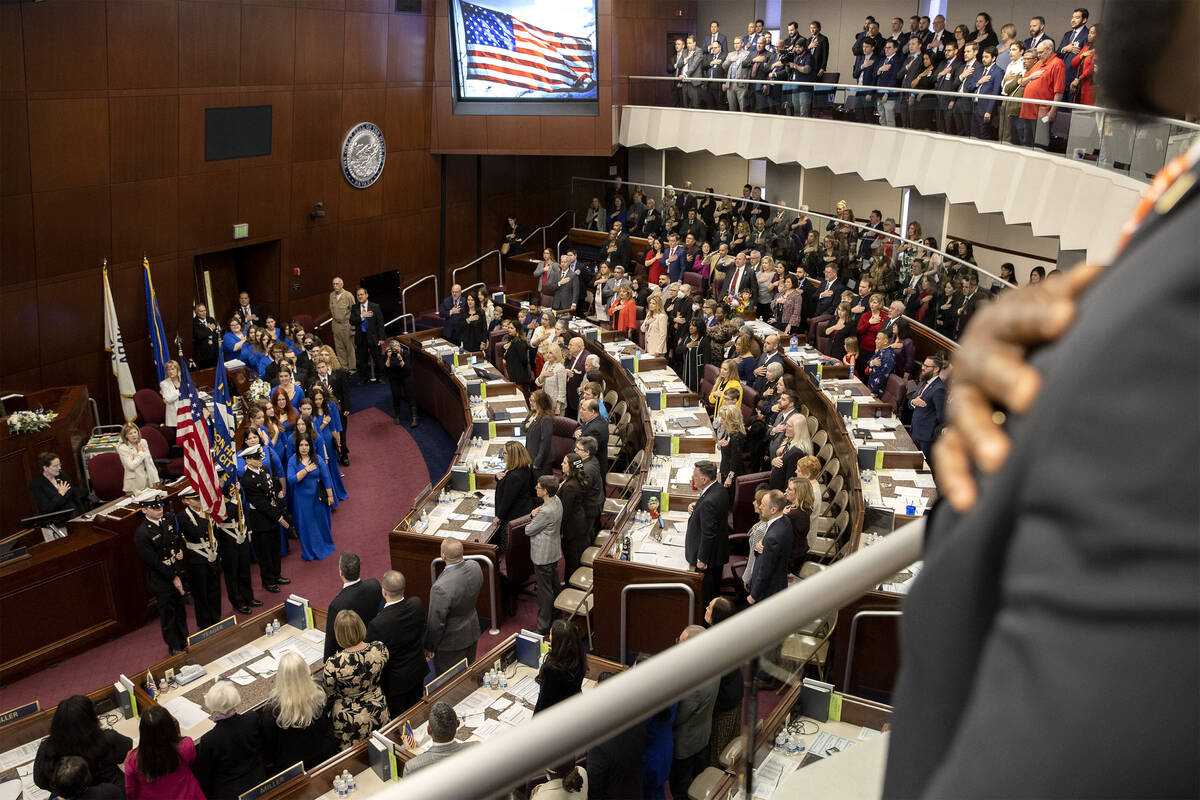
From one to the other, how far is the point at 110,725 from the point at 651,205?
14.1m

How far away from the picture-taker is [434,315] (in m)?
18.7

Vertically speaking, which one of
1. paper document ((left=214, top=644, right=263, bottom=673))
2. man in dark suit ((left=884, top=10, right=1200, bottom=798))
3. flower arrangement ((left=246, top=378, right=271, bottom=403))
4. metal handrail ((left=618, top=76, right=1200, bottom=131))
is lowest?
paper document ((left=214, top=644, right=263, bottom=673))

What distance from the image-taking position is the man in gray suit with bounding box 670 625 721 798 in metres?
1.11

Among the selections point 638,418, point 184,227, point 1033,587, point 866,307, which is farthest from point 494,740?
point 184,227

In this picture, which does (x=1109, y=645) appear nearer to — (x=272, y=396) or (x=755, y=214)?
(x=272, y=396)

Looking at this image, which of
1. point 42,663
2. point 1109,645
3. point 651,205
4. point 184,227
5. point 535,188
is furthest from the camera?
point 535,188

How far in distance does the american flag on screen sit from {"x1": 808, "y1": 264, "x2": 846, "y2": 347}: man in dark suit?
21.5 feet

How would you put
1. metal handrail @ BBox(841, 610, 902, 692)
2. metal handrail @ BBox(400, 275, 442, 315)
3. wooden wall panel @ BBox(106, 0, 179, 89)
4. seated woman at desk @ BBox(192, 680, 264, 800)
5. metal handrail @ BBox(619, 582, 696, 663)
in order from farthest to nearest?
metal handrail @ BBox(400, 275, 442, 315), wooden wall panel @ BBox(106, 0, 179, 89), metal handrail @ BBox(619, 582, 696, 663), seated woman at desk @ BBox(192, 680, 264, 800), metal handrail @ BBox(841, 610, 902, 692)

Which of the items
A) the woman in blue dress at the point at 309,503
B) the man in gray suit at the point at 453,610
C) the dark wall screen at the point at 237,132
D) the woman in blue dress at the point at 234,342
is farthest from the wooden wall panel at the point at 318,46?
the man in gray suit at the point at 453,610

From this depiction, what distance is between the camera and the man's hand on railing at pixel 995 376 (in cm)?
46

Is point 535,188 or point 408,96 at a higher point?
point 408,96

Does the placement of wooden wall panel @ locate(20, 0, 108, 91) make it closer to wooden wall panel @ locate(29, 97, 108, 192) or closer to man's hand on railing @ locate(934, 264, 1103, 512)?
wooden wall panel @ locate(29, 97, 108, 192)

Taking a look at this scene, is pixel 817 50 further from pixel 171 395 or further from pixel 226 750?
pixel 226 750

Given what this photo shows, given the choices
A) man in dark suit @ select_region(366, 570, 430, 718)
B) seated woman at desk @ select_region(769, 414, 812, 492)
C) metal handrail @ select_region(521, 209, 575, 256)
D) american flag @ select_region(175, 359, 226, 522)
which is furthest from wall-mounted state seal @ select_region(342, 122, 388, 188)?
man in dark suit @ select_region(366, 570, 430, 718)
